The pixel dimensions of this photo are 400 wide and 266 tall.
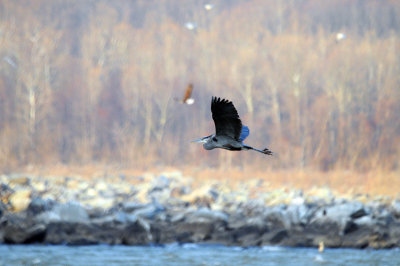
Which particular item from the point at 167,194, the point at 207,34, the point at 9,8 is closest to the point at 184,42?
the point at 207,34

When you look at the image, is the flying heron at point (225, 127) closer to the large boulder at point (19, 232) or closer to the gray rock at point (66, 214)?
the large boulder at point (19, 232)

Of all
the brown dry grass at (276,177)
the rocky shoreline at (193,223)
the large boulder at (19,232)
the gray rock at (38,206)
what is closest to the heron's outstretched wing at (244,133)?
the rocky shoreline at (193,223)

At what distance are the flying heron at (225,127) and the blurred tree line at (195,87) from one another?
1889cm

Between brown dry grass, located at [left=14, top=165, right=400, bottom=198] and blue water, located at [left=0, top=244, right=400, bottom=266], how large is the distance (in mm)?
5959

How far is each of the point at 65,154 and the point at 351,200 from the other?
1599 cm

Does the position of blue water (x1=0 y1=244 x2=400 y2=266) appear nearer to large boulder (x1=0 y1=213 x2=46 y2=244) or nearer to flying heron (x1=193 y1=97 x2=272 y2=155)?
large boulder (x1=0 y1=213 x2=46 y2=244)

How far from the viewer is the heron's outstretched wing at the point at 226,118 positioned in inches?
280

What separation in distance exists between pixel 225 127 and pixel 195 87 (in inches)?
1067

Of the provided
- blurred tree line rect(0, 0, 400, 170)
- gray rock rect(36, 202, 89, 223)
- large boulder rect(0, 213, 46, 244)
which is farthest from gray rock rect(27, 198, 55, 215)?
blurred tree line rect(0, 0, 400, 170)

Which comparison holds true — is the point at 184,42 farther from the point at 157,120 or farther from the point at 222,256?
the point at 222,256

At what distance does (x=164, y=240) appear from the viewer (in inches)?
572

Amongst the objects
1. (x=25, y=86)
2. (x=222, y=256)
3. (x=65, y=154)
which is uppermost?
(x=25, y=86)

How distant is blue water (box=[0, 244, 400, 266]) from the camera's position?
42.3 ft

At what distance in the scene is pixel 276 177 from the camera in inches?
941
